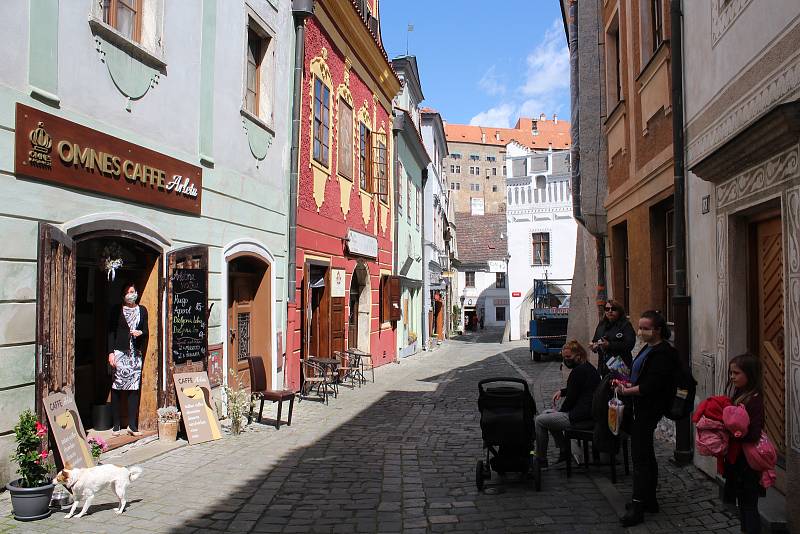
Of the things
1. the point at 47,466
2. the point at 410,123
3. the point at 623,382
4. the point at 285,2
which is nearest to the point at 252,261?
the point at 285,2

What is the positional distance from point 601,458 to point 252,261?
6076 mm

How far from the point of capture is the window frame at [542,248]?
1398 inches

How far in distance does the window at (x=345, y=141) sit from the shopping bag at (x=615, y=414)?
1005 centimetres

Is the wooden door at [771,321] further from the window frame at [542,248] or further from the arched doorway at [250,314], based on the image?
the window frame at [542,248]

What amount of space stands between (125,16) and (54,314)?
336cm

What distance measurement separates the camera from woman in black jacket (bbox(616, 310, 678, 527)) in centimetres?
499

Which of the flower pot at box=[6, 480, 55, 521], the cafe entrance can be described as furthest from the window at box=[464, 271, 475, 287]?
the flower pot at box=[6, 480, 55, 521]

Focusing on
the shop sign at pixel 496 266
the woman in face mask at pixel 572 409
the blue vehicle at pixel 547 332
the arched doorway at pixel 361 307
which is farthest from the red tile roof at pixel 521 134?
the woman in face mask at pixel 572 409

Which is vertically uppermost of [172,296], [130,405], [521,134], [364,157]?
[521,134]

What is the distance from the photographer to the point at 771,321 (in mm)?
5309

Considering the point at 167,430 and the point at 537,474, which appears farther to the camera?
the point at 167,430

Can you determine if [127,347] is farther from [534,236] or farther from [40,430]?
[534,236]

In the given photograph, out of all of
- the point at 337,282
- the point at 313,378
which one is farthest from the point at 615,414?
the point at 337,282

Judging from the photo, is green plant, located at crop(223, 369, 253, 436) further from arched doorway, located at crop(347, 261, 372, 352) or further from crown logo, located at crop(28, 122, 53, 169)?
arched doorway, located at crop(347, 261, 372, 352)
